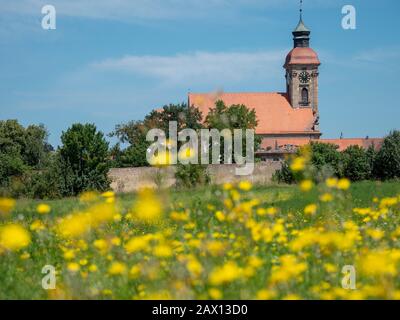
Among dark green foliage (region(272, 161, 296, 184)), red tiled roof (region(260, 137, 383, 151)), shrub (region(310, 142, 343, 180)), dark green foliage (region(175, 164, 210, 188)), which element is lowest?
dark green foliage (region(272, 161, 296, 184))

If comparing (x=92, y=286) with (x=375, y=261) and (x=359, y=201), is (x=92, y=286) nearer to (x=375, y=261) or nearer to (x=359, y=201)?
(x=375, y=261)

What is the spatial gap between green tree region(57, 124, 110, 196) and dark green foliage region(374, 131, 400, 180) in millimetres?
21148

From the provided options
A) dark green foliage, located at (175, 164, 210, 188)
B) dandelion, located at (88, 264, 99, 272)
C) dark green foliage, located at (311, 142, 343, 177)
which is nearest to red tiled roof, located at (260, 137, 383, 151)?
dark green foliage, located at (311, 142, 343, 177)

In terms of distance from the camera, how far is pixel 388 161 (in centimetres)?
5631

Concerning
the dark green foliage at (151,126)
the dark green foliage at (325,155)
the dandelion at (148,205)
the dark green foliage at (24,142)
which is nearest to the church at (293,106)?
the dark green foliage at (151,126)

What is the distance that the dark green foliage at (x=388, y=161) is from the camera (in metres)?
55.4

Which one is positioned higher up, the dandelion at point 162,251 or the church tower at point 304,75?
the church tower at point 304,75

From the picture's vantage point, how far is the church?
8531 cm

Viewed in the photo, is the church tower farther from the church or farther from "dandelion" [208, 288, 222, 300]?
"dandelion" [208, 288, 222, 300]

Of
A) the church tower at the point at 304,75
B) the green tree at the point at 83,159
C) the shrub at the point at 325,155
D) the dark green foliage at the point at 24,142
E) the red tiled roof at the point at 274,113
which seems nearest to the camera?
the green tree at the point at 83,159

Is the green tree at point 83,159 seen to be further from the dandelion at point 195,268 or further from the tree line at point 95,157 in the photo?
the dandelion at point 195,268

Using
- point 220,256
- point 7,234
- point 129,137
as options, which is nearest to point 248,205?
point 220,256

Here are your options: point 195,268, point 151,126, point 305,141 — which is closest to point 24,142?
point 151,126

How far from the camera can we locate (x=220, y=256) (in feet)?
18.3
